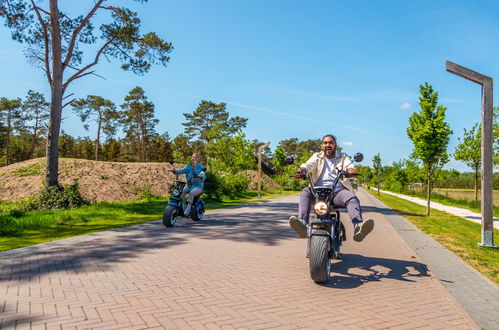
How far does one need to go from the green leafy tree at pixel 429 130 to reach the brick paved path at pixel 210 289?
301 inches

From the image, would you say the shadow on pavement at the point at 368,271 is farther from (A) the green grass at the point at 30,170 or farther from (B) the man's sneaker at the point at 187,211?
(A) the green grass at the point at 30,170

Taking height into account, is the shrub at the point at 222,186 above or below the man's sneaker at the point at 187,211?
above

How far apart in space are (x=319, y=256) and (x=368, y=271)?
1.41 m

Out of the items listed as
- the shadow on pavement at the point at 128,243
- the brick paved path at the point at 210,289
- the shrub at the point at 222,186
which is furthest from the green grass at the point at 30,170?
the brick paved path at the point at 210,289

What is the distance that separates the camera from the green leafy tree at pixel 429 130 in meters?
12.9

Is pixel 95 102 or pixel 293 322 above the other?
pixel 95 102

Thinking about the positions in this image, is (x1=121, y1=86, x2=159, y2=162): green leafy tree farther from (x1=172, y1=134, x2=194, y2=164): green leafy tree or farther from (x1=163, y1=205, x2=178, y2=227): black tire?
(x1=163, y1=205, x2=178, y2=227): black tire

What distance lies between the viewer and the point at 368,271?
16.8 ft

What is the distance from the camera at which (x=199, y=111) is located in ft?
181

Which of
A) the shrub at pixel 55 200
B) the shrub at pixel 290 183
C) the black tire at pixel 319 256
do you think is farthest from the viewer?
the shrub at pixel 290 183

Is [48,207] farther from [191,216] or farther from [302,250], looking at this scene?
[302,250]

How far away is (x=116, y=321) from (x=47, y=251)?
3656mm

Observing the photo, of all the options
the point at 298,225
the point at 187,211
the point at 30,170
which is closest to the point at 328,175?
the point at 298,225

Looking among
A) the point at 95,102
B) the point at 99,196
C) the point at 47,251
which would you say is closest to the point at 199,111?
the point at 95,102
